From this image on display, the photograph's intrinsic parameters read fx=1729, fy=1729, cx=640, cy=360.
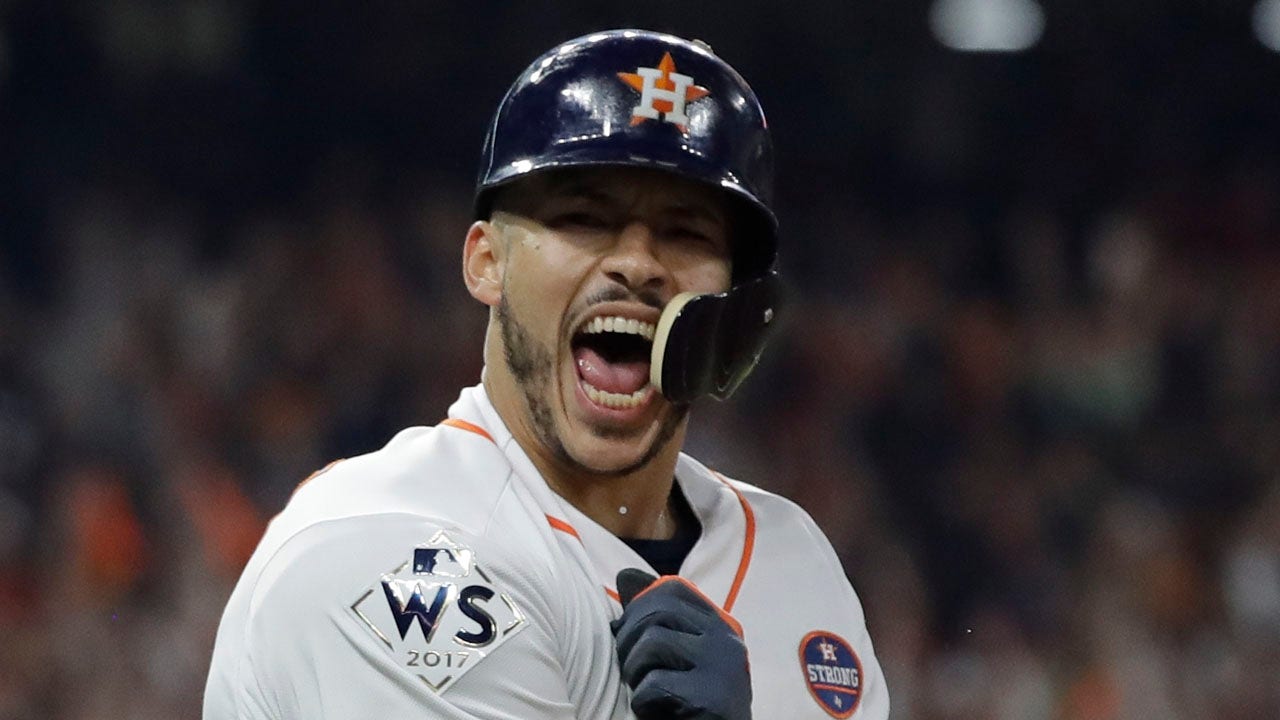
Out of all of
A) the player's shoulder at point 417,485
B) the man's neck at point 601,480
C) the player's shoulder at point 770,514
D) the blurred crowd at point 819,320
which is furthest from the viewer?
the blurred crowd at point 819,320

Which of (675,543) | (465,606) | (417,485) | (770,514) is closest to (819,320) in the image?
(770,514)

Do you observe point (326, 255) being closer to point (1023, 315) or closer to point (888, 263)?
point (888, 263)

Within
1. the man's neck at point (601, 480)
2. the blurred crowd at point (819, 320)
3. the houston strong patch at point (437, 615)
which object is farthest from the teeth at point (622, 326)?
the blurred crowd at point (819, 320)

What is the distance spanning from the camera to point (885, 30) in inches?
312

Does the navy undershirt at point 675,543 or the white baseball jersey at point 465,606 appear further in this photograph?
the navy undershirt at point 675,543

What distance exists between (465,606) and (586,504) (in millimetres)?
497

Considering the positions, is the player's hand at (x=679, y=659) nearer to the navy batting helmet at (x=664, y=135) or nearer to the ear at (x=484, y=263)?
the navy batting helmet at (x=664, y=135)

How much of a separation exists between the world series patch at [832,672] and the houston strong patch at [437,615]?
1.82ft

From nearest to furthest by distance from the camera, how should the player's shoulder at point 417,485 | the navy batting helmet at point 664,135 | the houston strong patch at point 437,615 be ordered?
the houston strong patch at point 437,615 < the player's shoulder at point 417,485 < the navy batting helmet at point 664,135

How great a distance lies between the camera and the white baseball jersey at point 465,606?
1883 mm

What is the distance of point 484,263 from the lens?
243 cm

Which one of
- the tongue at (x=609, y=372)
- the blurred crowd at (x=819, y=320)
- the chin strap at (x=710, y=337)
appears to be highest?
the chin strap at (x=710, y=337)

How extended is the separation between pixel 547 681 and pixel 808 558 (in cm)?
69

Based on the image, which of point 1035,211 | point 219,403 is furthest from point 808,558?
point 1035,211
